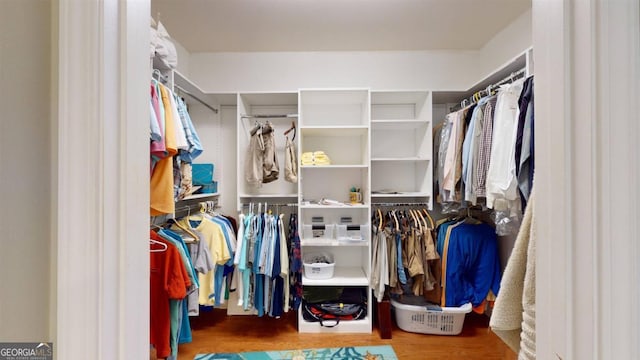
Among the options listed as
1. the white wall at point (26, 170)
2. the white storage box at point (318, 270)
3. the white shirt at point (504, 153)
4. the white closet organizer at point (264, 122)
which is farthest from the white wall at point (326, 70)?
the white wall at point (26, 170)

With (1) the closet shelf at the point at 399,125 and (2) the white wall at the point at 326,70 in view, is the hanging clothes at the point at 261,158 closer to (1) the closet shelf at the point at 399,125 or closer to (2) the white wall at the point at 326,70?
(2) the white wall at the point at 326,70

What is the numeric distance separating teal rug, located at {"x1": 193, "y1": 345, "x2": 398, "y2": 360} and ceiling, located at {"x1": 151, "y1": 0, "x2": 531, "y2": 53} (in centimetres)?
261

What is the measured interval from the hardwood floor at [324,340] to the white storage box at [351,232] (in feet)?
2.69

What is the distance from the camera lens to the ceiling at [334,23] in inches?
80.4

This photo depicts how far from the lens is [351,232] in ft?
8.73

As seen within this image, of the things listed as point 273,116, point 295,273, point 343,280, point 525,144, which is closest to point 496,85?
point 525,144

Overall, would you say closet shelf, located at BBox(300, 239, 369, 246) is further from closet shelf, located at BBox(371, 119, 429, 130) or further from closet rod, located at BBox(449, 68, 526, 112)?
closet rod, located at BBox(449, 68, 526, 112)

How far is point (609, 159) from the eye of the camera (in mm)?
478

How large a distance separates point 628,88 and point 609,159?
122 mm

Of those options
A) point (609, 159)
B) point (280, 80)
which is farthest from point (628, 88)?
point (280, 80)

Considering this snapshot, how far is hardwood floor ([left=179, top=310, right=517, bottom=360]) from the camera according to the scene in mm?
2214

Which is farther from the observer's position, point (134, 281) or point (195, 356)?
point (195, 356)

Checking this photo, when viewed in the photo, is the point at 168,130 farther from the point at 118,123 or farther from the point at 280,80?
the point at 280,80

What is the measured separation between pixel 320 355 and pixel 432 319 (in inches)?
39.9
